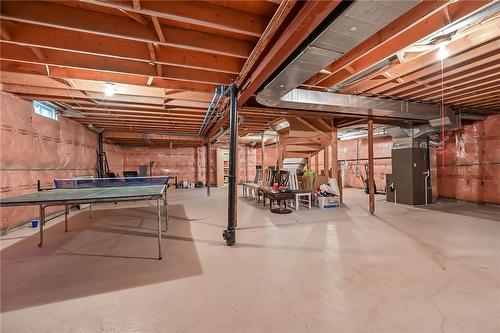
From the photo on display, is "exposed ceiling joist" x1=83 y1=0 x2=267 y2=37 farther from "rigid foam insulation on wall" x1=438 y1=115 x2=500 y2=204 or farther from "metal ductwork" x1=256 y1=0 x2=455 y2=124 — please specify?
"rigid foam insulation on wall" x1=438 y1=115 x2=500 y2=204

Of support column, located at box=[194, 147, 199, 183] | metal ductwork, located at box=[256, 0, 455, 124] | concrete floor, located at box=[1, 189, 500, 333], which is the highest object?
metal ductwork, located at box=[256, 0, 455, 124]

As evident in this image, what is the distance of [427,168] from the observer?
5.89 meters

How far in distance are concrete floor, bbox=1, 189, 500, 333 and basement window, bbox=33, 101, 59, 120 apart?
2.43 metres

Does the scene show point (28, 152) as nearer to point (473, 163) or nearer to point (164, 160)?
point (164, 160)

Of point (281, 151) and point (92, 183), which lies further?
point (281, 151)

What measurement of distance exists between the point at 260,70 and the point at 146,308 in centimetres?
257

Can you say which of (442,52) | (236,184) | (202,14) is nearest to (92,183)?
(236,184)

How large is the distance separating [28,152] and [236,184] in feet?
13.3

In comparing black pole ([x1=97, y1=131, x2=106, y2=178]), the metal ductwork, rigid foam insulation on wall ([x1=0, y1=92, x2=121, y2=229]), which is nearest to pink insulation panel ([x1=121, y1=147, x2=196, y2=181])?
black pole ([x1=97, y1=131, x2=106, y2=178])

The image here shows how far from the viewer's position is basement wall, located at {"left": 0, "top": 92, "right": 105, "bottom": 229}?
3574 mm

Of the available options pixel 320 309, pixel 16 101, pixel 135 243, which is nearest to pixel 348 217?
pixel 320 309

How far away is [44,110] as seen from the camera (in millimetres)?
4637

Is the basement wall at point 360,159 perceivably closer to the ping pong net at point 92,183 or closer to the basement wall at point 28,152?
the ping pong net at point 92,183

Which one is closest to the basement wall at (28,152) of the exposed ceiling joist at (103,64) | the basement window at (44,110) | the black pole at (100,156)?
the basement window at (44,110)
